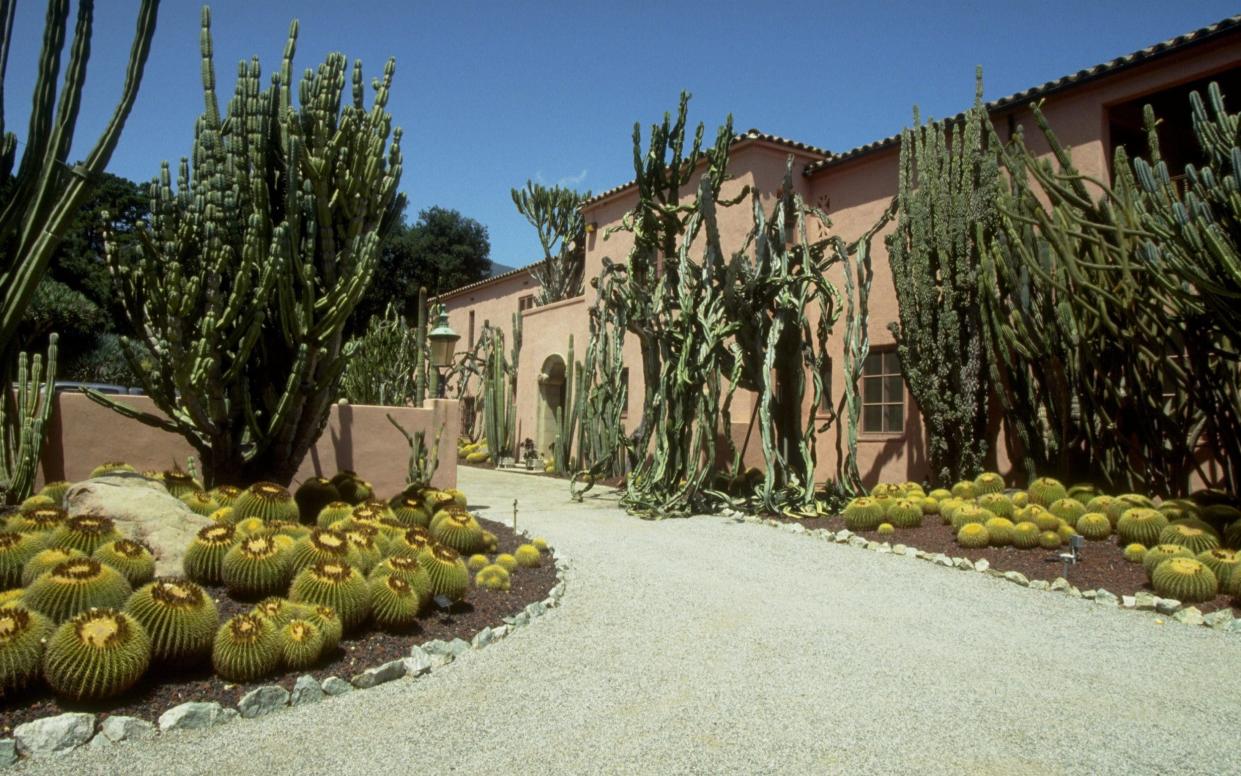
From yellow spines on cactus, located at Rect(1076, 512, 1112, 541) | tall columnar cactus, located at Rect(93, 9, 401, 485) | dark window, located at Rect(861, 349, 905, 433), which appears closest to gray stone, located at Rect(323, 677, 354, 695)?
tall columnar cactus, located at Rect(93, 9, 401, 485)

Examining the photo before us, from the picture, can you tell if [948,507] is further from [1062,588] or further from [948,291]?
[948,291]

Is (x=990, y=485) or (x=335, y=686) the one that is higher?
(x=990, y=485)

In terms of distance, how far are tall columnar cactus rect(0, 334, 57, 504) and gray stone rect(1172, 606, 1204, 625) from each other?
9.03 meters

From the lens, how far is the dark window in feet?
42.4

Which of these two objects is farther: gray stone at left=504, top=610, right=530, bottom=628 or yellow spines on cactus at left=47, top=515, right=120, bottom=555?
gray stone at left=504, top=610, right=530, bottom=628

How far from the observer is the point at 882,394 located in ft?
43.1

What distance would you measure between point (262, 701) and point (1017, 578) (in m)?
6.01

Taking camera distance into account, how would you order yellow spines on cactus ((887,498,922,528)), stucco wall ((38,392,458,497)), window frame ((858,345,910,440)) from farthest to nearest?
window frame ((858,345,910,440))
yellow spines on cactus ((887,498,922,528))
stucco wall ((38,392,458,497))

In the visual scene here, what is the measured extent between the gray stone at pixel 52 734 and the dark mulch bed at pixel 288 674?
0.14 meters

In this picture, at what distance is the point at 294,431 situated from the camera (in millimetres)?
7961

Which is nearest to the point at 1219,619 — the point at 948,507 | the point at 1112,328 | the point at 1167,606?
the point at 1167,606

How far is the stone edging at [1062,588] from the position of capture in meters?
6.20

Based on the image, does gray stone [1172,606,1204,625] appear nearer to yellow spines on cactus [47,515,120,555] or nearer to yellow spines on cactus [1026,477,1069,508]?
yellow spines on cactus [1026,477,1069,508]

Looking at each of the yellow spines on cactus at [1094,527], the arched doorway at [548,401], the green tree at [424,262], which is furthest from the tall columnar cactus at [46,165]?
the green tree at [424,262]
